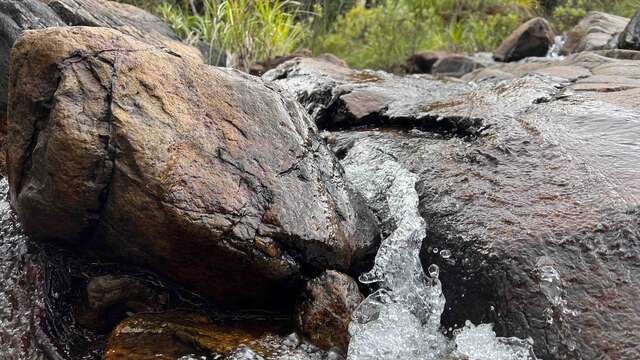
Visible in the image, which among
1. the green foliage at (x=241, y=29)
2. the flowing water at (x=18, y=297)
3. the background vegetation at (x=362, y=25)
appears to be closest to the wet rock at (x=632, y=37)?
the background vegetation at (x=362, y=25)

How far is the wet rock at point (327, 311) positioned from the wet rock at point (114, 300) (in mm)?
660

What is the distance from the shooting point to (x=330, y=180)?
10.1 ft

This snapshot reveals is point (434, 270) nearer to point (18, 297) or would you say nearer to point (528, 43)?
point (18, 297)

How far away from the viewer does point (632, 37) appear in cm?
708

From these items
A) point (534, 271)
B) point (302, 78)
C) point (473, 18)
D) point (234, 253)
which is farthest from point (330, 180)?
point (473, 18)

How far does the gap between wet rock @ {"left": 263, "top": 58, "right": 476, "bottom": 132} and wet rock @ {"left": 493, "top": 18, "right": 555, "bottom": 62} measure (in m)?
4.25

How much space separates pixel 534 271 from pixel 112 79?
6.53 ft

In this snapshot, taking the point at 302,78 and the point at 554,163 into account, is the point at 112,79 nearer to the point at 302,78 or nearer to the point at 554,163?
the point at 554,163

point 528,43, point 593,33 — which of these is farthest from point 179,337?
point 593,33

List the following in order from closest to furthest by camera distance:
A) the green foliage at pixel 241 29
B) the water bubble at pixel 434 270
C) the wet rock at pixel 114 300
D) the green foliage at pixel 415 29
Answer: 1. the wet rock at pixel 114 300
2. the water bubble at pixel 434 270
3. the green foliage at pixel 241 29
4. the green foliage at pixel 415 29

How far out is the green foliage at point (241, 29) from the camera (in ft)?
25.6

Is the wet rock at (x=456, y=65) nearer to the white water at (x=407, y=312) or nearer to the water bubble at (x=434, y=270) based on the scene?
the white water at (x=407, y=312)

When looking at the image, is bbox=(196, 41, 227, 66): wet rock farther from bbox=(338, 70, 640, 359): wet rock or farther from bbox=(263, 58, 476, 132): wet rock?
bbox=(338, 70, 640, 359): wet rock

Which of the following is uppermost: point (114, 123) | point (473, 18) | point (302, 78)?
point (114, 123)
